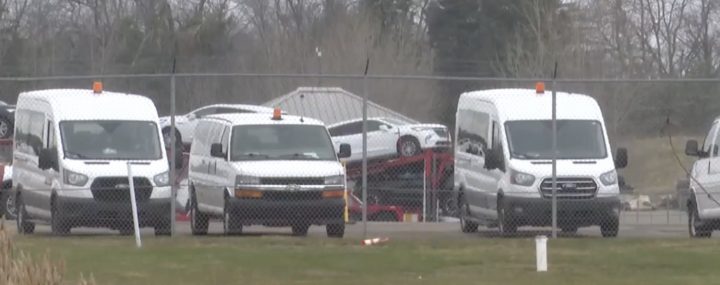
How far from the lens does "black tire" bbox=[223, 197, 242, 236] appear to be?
22375mm

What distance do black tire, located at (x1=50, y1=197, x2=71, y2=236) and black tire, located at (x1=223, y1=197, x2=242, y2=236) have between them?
2.15 m

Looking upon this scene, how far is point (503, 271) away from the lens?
17.6 m

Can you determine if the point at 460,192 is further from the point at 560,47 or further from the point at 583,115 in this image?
the point at 560,47

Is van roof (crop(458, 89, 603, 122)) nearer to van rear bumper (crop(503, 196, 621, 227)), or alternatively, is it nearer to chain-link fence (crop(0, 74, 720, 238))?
chain-link fence (crop(0, 74, 720, 238))

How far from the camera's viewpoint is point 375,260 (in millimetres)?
18734

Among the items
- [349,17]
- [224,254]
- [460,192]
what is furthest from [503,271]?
[349,17]

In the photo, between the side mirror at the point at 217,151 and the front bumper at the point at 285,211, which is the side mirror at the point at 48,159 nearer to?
the side mirror at the point at 217,151

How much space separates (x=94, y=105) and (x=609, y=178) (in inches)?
291

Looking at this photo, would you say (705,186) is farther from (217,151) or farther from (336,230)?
(217,151)

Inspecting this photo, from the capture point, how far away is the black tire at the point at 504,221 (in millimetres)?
22766

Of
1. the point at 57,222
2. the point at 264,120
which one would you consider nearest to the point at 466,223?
Result: the point at 264,120

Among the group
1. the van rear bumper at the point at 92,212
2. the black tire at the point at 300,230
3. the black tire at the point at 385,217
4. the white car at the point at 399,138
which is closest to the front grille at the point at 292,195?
the black tire at the point at 300,230

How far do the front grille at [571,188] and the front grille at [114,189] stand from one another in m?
5.53

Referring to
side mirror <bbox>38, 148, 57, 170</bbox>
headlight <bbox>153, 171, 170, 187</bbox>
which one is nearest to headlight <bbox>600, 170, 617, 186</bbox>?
headlight <bbox>153, 171, 170, 187</bbox>
